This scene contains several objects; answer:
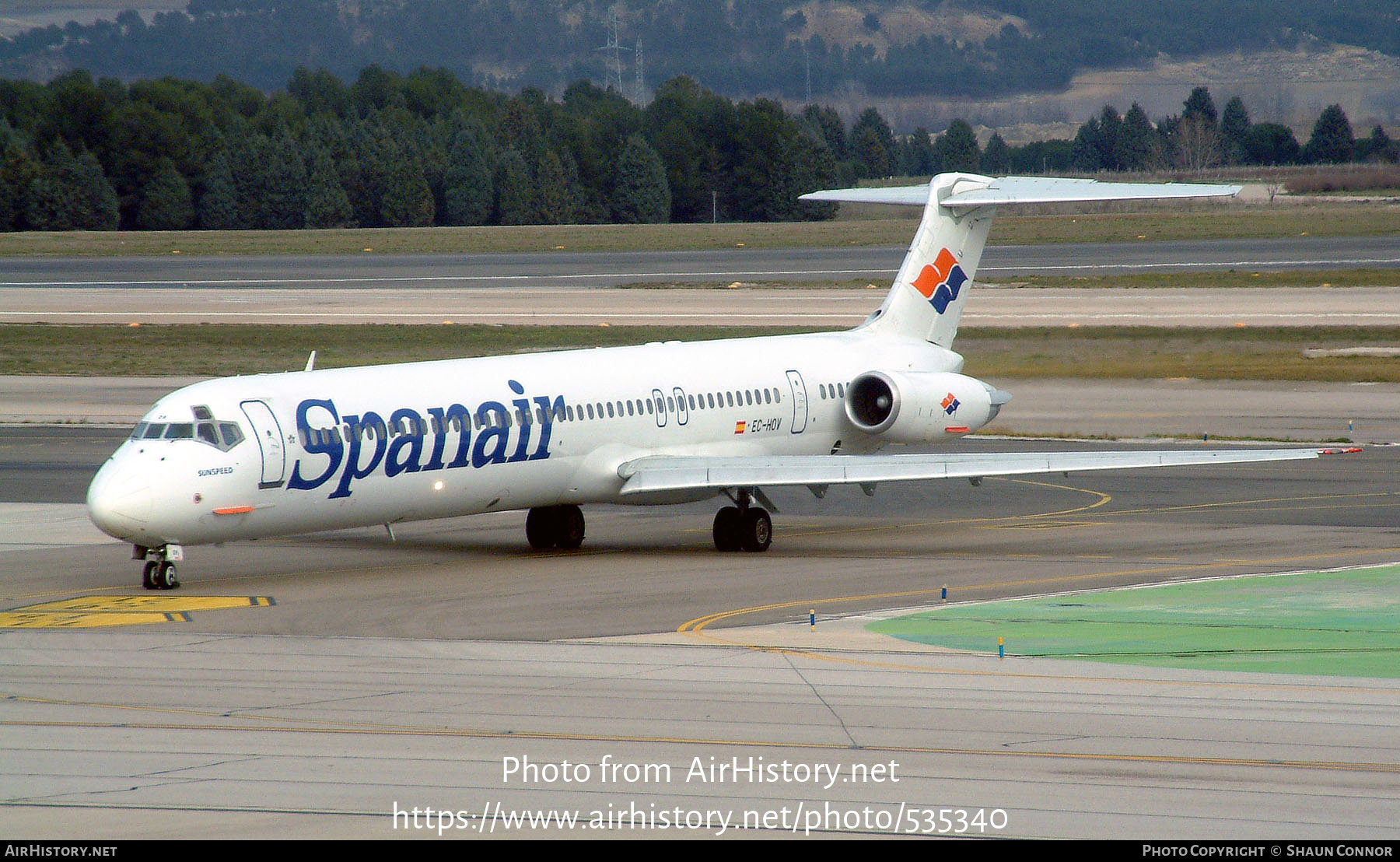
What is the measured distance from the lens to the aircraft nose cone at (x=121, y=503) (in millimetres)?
21188

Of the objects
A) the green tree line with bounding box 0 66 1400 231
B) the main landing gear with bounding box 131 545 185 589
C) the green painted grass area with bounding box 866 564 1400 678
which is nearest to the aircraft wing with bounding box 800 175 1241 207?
the green painted grass area with bounding box 866 564 1400 678

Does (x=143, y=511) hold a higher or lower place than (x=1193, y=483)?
higher

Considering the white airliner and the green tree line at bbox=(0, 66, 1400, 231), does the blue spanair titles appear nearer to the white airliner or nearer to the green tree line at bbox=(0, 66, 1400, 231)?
Answer: the white airliner

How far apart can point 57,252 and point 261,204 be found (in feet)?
88.0

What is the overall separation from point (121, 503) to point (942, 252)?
1687cm

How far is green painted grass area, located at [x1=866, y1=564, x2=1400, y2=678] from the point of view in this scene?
17484mm

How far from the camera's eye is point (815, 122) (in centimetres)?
19912

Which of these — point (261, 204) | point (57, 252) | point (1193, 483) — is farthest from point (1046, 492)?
point (261, 204)

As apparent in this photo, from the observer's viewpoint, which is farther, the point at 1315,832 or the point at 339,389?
the point at 339,389

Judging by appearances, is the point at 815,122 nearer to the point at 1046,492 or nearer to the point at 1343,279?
the point at 1343,279

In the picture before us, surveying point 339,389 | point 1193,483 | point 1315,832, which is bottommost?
point 1193,483

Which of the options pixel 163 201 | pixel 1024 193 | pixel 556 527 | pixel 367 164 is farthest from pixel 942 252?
pixel 163 201

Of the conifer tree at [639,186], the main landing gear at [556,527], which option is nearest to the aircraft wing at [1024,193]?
the main landing gear at [556,527]

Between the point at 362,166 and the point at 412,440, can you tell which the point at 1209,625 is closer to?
the point at 412,440
